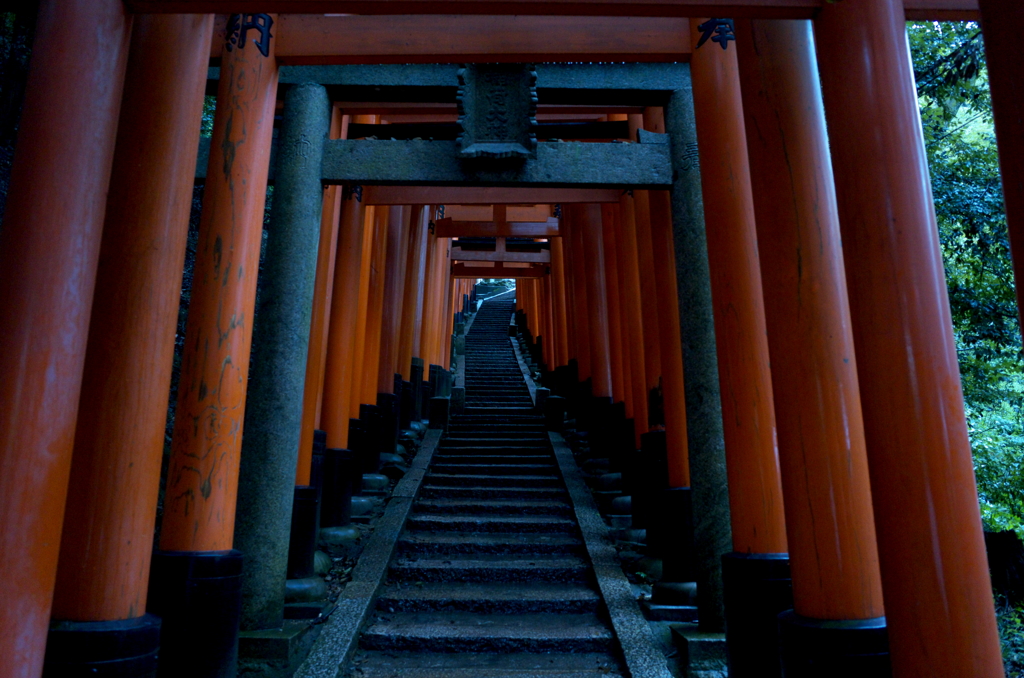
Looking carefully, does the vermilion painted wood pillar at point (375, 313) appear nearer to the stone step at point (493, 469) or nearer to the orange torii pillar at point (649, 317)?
the stone step at point (493, 469)

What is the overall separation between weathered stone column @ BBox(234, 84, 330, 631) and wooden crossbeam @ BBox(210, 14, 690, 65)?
0.68 metres

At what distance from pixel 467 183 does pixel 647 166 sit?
1.29 meters

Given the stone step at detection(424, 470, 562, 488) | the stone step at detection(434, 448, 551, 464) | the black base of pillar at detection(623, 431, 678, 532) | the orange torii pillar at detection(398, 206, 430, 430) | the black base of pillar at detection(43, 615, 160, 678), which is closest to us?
the black base of pillar at detection(43, 615, 160, 678)

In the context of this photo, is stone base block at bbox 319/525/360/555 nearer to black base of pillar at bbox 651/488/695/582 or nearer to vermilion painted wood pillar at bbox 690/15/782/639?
black base of pillar at bbox 651/488/695/582

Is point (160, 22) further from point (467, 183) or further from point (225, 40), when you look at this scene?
point (467, 183)

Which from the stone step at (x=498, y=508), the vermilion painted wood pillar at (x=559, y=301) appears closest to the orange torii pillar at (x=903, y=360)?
the stone step at (x=498, y=508)

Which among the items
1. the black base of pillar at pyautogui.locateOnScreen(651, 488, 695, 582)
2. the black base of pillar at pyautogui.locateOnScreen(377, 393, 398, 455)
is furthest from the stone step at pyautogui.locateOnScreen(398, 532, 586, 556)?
the black base of pillar at pyautogui.locateOnScreen(377, 393, 398, 455)

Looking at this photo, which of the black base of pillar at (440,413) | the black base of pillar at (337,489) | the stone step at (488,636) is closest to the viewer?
the stone step at (488,636)

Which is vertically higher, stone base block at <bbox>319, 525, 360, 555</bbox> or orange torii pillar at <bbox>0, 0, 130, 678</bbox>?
orange torii pillar at <bbox>0, 0, 130, 678</bbox>

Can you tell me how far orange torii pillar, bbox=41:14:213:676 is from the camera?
240 cm

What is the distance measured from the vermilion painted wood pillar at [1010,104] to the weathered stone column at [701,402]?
275 centimetres

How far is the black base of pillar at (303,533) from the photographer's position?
5113 mm

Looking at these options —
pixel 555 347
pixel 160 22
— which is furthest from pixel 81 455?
pixel 555 347

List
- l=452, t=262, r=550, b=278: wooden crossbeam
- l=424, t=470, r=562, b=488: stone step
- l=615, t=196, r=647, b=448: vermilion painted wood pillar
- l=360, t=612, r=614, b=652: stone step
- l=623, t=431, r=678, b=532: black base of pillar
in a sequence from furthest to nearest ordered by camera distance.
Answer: l=452, t=262, r=550, b=278: wooden crossbeam, l=424, t=470, r=562, b=488: stone step, l=615, t=196, r=647, b=448: vermilion painted wood pillar, l=623, t=431, r=678, b=532: black base of pillar, l=360, t=612, r=614, b=652: stone step
